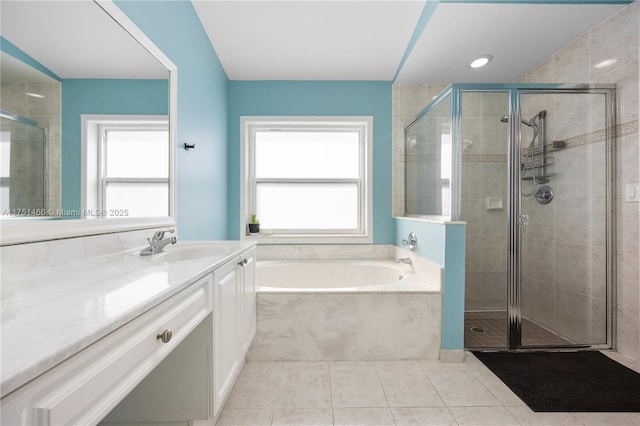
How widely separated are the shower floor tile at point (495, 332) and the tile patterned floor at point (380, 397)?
0.88ft

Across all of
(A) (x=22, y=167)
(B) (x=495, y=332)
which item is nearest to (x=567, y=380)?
(B) (x=495, y=332)

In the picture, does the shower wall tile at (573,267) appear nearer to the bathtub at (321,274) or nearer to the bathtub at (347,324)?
the bathtub at (347,324)

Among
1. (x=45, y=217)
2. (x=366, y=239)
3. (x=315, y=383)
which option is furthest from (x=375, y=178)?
(x=45, y=217)

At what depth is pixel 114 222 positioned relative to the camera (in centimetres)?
123

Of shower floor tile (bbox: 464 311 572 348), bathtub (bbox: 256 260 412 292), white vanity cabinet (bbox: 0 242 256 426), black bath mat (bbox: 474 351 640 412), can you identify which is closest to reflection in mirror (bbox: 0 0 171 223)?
white vanity cabinet (bbox: 0 242 256 426)

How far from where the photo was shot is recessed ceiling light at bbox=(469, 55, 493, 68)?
2314mm

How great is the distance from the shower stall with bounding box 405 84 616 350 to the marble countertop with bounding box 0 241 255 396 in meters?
1.78

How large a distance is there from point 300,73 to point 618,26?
231cm

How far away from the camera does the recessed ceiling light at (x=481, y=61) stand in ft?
7.59

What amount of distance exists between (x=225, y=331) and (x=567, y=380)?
194cm

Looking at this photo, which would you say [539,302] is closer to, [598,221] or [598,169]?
[598,221]

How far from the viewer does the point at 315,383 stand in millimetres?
1653

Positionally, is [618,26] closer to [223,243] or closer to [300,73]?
[300,73]

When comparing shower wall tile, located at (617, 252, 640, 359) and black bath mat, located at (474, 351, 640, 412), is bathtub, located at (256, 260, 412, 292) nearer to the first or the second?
black bath mat, located at (474, 351, 640, 412)
